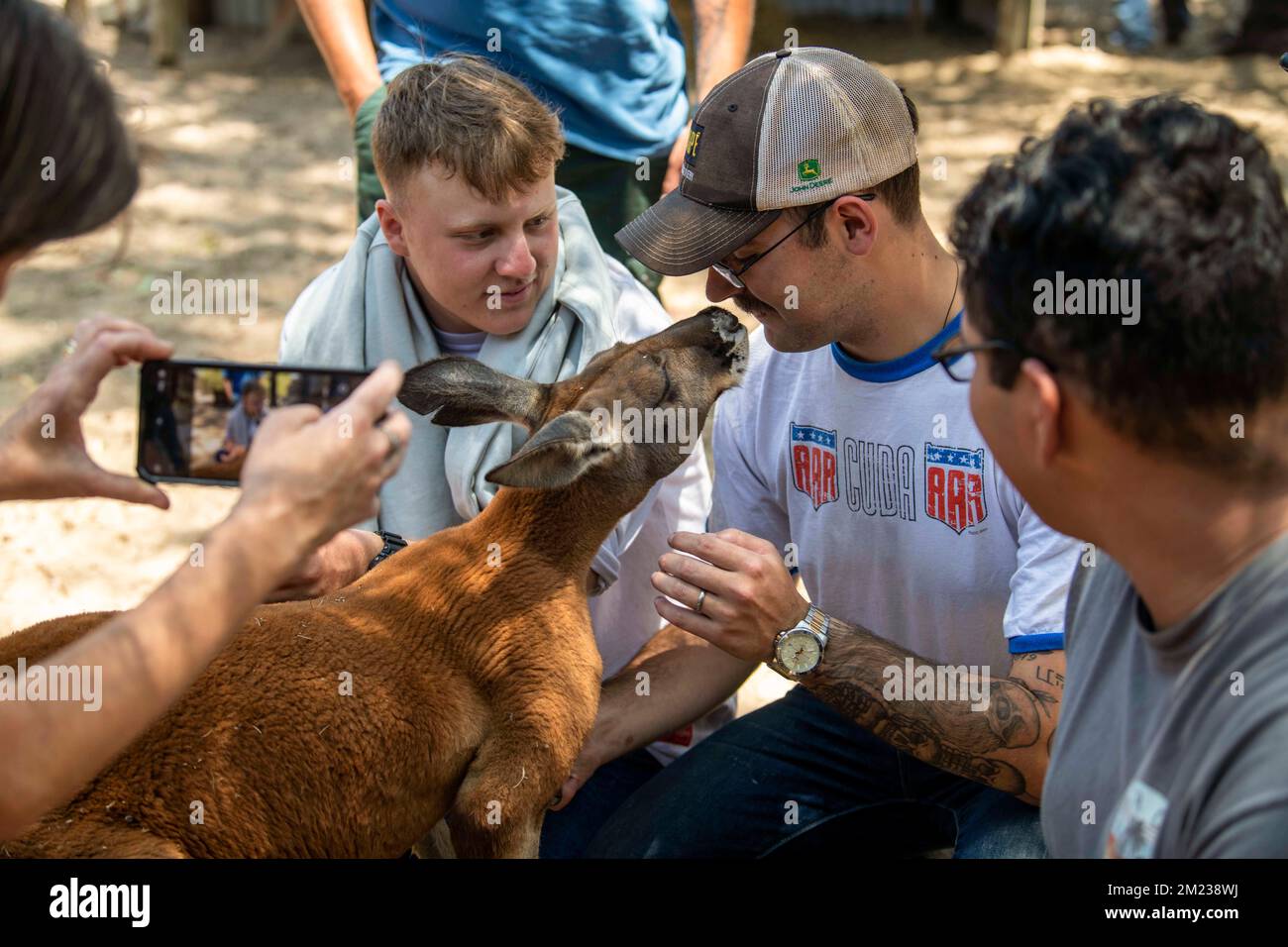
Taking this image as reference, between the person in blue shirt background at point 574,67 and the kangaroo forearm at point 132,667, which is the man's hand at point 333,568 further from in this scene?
the person in blue shirt background at point 574,67

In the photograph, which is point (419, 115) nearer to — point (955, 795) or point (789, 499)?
point (789, 499)

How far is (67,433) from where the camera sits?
267 cm

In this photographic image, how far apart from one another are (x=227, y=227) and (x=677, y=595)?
23.2 feet

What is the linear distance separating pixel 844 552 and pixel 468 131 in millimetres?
1556

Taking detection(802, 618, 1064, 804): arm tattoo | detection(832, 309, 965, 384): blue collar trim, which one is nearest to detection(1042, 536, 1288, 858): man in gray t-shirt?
detection(802, 618, 1064, 804): arm tattoo

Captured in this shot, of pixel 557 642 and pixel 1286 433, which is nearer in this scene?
pixel 1286 433

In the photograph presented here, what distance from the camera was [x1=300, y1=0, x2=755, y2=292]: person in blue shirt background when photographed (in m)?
4.81

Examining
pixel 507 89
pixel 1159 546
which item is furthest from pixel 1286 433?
pixel 507 89

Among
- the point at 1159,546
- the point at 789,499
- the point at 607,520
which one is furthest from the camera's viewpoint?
the point at 789,499

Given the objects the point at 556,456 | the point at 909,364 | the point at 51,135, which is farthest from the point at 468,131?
the point at 51,135

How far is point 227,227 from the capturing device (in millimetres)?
9164

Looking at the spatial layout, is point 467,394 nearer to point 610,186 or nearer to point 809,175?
point 809,175

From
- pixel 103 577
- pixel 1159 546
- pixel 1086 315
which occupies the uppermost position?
pixel 1086 315
